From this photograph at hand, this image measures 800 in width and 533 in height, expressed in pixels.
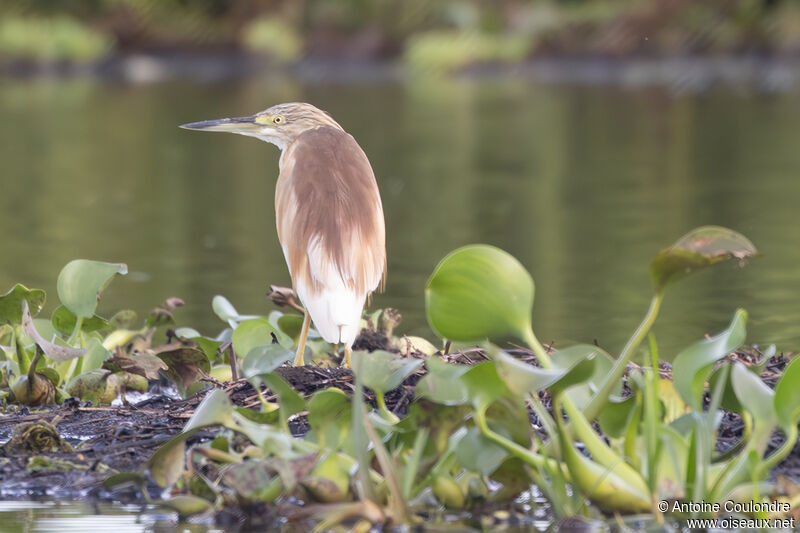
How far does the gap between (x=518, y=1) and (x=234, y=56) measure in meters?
7.64

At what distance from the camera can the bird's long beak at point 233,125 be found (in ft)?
17.1

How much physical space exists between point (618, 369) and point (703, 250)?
0.37 meters

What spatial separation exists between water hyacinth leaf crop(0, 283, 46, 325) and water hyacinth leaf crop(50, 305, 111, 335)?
247 mm

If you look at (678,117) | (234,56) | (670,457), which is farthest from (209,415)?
(234,56)

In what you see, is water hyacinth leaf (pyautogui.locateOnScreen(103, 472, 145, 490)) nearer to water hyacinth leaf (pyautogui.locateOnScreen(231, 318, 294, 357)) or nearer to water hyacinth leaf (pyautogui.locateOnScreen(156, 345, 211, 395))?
water hyacinth leaf (pyautogui.locateOnScreen(156, 345, 211, 395))

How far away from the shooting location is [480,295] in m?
3.73

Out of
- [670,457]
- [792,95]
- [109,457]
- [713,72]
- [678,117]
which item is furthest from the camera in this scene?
[713,72]

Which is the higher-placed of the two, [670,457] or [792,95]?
[670,457]

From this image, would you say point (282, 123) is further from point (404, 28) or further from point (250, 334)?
point (404, 28)

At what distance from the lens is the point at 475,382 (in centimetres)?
356

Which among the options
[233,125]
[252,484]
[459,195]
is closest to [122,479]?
[252,484]

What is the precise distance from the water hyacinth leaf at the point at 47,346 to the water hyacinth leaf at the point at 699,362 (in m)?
2.01

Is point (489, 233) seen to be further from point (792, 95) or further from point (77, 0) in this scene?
point (77, 0)

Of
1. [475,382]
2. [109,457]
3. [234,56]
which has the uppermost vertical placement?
[475,382]
